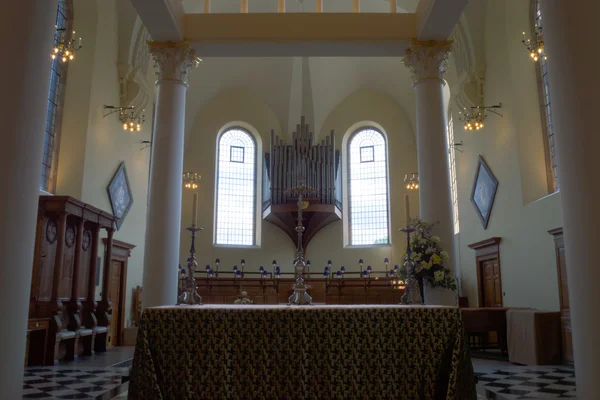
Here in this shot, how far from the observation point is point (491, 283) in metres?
11.9

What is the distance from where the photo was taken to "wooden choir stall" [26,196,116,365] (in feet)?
27.0

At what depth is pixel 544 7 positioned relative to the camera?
3.09m

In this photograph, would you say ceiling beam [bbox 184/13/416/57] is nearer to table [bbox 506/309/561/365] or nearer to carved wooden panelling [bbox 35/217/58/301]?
carved wooden panelling [bbox 35/217/58/301]

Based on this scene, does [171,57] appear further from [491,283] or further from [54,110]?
[491,283]

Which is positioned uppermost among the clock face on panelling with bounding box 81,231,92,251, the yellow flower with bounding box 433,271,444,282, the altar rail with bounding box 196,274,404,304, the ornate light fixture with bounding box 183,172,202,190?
the ornate light fixture with bounding box 183,172,202,190

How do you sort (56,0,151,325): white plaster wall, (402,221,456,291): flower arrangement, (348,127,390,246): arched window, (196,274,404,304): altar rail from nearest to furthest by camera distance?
(402,221,456,291): flower arrangement → (56,0,151,325): white plaster wall → (196,274,404,304): altar rail → (348,127,390,246): arched window

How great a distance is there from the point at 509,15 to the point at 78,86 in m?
8.87

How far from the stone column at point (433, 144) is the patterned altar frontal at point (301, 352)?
3.30 metres

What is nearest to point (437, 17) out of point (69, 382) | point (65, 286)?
point (69, 382)

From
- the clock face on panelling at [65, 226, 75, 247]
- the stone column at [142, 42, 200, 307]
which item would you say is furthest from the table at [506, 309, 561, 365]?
the clock face on panelling at [65, 226, 75, 247]

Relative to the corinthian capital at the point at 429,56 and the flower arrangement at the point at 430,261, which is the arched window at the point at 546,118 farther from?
the flower arrangement at the point at 430,261

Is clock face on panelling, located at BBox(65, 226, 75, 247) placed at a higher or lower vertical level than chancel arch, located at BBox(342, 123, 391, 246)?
lower

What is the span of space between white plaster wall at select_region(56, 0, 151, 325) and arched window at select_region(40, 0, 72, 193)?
4.6 inches

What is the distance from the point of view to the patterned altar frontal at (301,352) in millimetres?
3691
